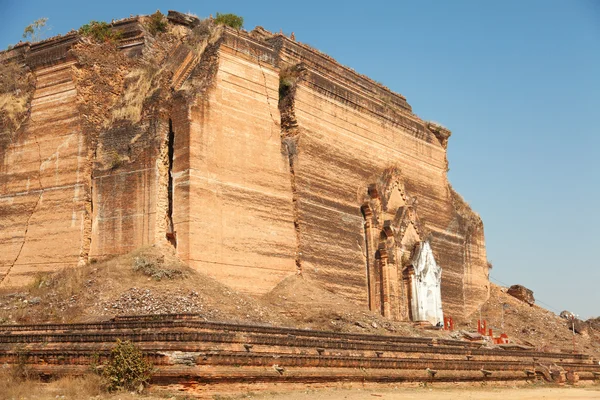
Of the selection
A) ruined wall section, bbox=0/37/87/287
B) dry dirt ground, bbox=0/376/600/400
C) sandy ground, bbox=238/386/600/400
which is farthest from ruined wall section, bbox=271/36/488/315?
dry dirt ground, bbox=0/376/600/400

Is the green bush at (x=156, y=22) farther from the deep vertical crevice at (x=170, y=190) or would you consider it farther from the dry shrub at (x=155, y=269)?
the dry shrub at (x=155, y=269)

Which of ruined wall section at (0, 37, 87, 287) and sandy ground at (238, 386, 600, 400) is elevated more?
ruined wall section at (0, 37, 87, 287)

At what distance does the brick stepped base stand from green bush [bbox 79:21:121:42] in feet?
35.7

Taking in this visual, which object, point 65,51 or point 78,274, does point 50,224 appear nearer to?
point 78,274

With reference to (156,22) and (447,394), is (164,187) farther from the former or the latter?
(447,394)

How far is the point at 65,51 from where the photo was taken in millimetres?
23906

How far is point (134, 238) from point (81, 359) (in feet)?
27.1

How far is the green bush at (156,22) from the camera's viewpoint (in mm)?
25309

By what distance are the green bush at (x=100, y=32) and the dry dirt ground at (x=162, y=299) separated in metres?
7.53

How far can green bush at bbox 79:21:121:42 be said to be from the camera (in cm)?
2456

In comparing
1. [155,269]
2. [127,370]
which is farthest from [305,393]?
[155,269]

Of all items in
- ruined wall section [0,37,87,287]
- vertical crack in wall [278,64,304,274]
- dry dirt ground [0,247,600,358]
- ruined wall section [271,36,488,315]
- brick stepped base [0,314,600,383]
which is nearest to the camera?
brick stepped base [0,314,600,383]

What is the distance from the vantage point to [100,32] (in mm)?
24703

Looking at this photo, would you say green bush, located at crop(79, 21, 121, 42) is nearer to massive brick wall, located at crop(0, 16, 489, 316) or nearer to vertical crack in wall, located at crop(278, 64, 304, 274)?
massive brick wall, located at crop(0, 16, 489, 316)
